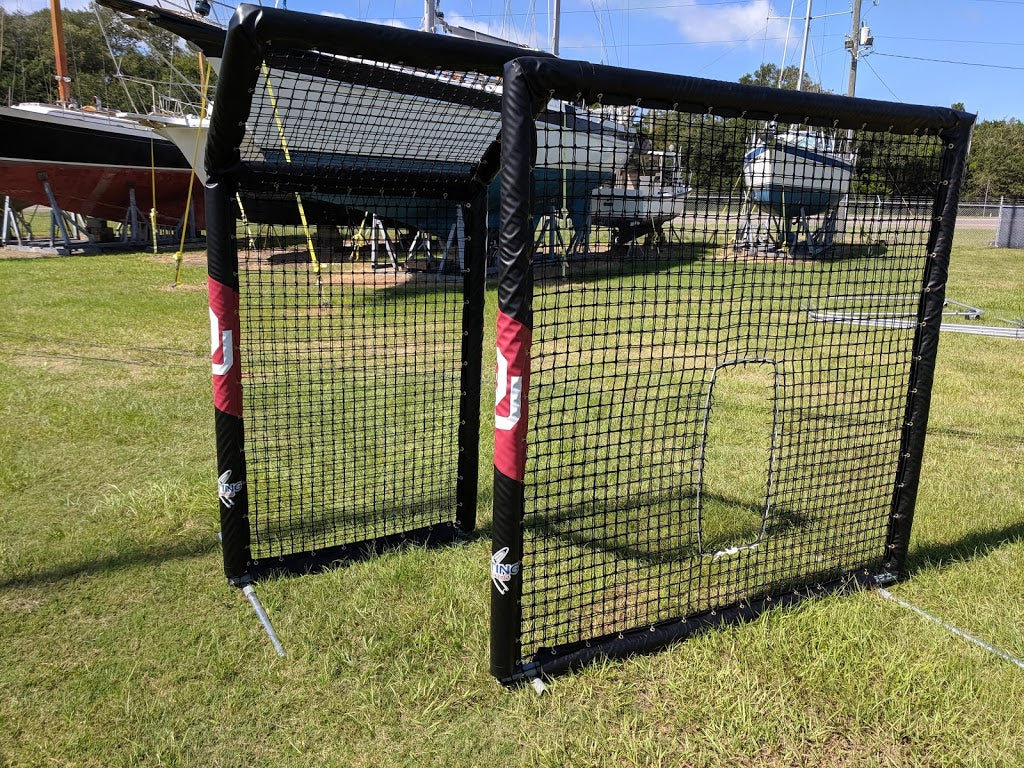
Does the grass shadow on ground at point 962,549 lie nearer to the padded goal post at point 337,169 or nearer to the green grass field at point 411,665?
the green grass field at point 411,665

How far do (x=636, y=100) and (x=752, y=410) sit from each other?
3968 mm

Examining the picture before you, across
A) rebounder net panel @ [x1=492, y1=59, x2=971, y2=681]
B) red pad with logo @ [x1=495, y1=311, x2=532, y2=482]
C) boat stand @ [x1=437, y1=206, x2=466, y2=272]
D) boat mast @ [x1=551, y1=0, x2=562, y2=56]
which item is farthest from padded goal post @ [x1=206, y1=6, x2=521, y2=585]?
boat mast @ [x1=551, y1=0, x2=562, y2=56]

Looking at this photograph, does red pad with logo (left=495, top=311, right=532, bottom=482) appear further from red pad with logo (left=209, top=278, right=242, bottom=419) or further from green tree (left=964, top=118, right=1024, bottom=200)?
green tree (left=964, top=118, right=1024, bottom=200)

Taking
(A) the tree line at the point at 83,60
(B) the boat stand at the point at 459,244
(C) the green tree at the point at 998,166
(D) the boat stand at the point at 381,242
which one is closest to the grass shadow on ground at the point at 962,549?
(B) the boat stand at the point at 459,244

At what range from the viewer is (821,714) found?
242 cm

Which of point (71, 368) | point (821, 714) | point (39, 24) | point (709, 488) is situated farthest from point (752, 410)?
point (39, 24)

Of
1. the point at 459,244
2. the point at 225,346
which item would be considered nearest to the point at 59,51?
the point at 459,244

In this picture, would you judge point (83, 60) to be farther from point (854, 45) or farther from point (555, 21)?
point (854, 45)

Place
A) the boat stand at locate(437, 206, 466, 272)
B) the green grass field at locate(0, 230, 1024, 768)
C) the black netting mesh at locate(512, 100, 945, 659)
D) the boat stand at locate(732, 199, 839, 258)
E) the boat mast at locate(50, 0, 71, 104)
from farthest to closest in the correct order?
the boat mast at locate(50, 0, 71, 104), the boat stand at locate(732, 199, 839, 258), the boat stand at locate(437, 206, 466, 272), the black netting mesh at locate(512, 100, 945, 659), the green grass field at locate(0, 230, 1024, 768)

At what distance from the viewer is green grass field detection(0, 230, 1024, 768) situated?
7.48 ft

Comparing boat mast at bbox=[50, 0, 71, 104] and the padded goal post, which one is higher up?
boat mast at bbox=[50, 0, 71, 104]

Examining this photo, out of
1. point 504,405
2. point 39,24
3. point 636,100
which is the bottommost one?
point 504,405

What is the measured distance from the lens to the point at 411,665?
105 inches

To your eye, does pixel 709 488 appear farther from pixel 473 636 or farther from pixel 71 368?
pixel 71 368
